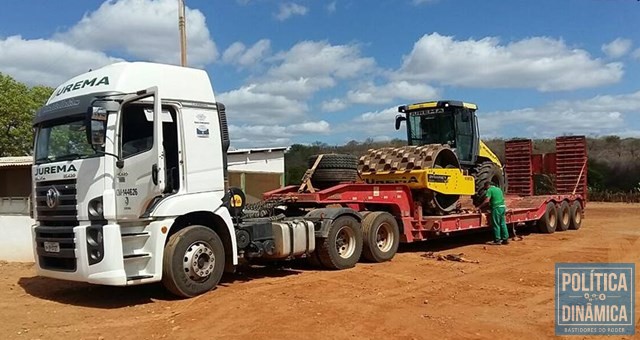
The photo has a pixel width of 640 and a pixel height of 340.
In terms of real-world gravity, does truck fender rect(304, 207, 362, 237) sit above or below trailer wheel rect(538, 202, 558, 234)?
above

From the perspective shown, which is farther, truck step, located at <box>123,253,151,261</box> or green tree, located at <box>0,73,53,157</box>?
green tree, located at <box>0,73,53,157</box>

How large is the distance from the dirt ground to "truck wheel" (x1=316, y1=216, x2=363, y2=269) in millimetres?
287

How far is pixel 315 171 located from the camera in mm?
12875

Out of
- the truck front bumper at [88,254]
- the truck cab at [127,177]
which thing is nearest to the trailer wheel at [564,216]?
the truck cab at [127,177]

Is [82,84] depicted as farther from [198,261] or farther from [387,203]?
[387,203]

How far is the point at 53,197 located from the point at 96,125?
1351 mm

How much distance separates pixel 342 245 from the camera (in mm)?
11281

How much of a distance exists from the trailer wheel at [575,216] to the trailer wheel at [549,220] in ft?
3.91

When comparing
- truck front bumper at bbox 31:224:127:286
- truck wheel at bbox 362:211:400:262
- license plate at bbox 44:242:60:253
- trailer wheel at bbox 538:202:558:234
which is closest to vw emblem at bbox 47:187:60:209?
truck front bumper at bbox 31:224:127:286

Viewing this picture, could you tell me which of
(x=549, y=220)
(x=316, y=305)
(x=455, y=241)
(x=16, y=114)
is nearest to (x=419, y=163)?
(x=455, y=241)

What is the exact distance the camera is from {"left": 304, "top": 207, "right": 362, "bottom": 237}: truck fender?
10730mm

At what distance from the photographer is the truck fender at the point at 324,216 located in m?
10.7

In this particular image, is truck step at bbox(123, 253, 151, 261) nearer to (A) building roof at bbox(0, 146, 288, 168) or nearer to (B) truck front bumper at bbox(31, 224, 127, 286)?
(B) truck front bumper at bbox(31, 224, 127, 286)

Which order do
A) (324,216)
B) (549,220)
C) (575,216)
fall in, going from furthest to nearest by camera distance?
(575,216) → (549,220) → (324,216)
